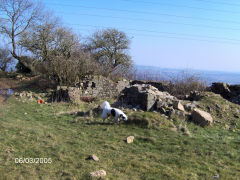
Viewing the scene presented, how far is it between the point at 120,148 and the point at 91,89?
858 cm

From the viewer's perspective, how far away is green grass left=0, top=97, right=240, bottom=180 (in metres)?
4.26

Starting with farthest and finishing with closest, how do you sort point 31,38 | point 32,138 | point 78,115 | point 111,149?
point 31,38 → point 78,115 → point 32,138 → point 111,149

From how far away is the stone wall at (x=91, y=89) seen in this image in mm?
12384

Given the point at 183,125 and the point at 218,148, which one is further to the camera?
the point at 183,125

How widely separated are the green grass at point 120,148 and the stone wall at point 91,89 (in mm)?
3885

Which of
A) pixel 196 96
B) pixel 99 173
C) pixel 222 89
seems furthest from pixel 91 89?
pixel 99 173

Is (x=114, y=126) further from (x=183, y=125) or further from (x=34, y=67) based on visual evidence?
(x=34, y=67)

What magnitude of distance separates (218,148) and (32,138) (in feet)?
16.0

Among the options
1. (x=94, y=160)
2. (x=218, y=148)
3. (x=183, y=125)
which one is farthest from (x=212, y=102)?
(x=94, y=160)

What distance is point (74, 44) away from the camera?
74.7 ft

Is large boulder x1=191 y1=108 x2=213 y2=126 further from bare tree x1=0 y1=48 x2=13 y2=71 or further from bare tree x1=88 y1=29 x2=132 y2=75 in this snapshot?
bare tree x1=0 y1=48 x2=13 y2=71

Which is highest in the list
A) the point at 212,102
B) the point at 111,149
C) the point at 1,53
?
the point at 1,53

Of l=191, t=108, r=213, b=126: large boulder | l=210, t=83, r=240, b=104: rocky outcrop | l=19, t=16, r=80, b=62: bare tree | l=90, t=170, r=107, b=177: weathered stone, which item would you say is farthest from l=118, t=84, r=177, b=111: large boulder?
l=19, t=16, r=80, b=62: bare tree

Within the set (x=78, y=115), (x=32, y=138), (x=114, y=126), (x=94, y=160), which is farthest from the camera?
(x=78, y=115)
